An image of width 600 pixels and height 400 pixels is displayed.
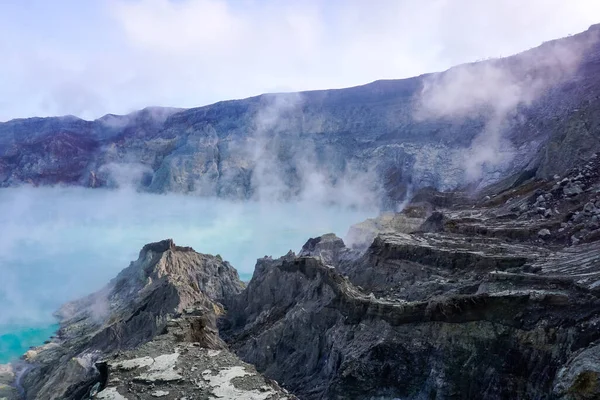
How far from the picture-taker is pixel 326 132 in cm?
9956

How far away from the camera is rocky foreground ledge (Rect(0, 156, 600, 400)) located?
52.9 ft

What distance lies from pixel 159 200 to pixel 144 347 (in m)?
91.8

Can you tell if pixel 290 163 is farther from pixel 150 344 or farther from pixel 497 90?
pixel 150 344

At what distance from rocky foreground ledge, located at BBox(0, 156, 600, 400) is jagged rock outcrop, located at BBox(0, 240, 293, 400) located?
97mm

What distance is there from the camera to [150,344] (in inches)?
774

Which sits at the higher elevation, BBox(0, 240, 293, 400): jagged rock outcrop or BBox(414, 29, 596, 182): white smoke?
BBox(414, 29, 596, 182): white smoke

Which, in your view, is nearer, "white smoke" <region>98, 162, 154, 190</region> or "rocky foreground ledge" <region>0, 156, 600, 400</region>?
"rocky foreground ledge" <region>0, 156, 600, 400</region>

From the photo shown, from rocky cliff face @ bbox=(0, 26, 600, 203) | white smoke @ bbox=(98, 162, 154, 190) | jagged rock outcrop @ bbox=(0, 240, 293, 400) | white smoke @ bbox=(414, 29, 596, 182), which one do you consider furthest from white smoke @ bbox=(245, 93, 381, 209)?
jagged rock outcrop @ bbox=(0, 240, 293, 400)

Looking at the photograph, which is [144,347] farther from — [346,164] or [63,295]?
[346,164]

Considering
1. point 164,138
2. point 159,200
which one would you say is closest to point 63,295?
point 159,200

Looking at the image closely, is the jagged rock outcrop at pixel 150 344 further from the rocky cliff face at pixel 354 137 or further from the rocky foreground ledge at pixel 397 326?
the rocky cliff face at pixel 354 137

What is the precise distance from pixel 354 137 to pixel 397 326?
7593 cm

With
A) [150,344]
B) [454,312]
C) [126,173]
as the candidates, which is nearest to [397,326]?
[454,312]

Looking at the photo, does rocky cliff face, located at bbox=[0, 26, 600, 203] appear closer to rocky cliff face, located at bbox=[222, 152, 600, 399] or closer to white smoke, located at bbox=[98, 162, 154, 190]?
white smoke, located at bbox=[98, 162, 154, 190]
